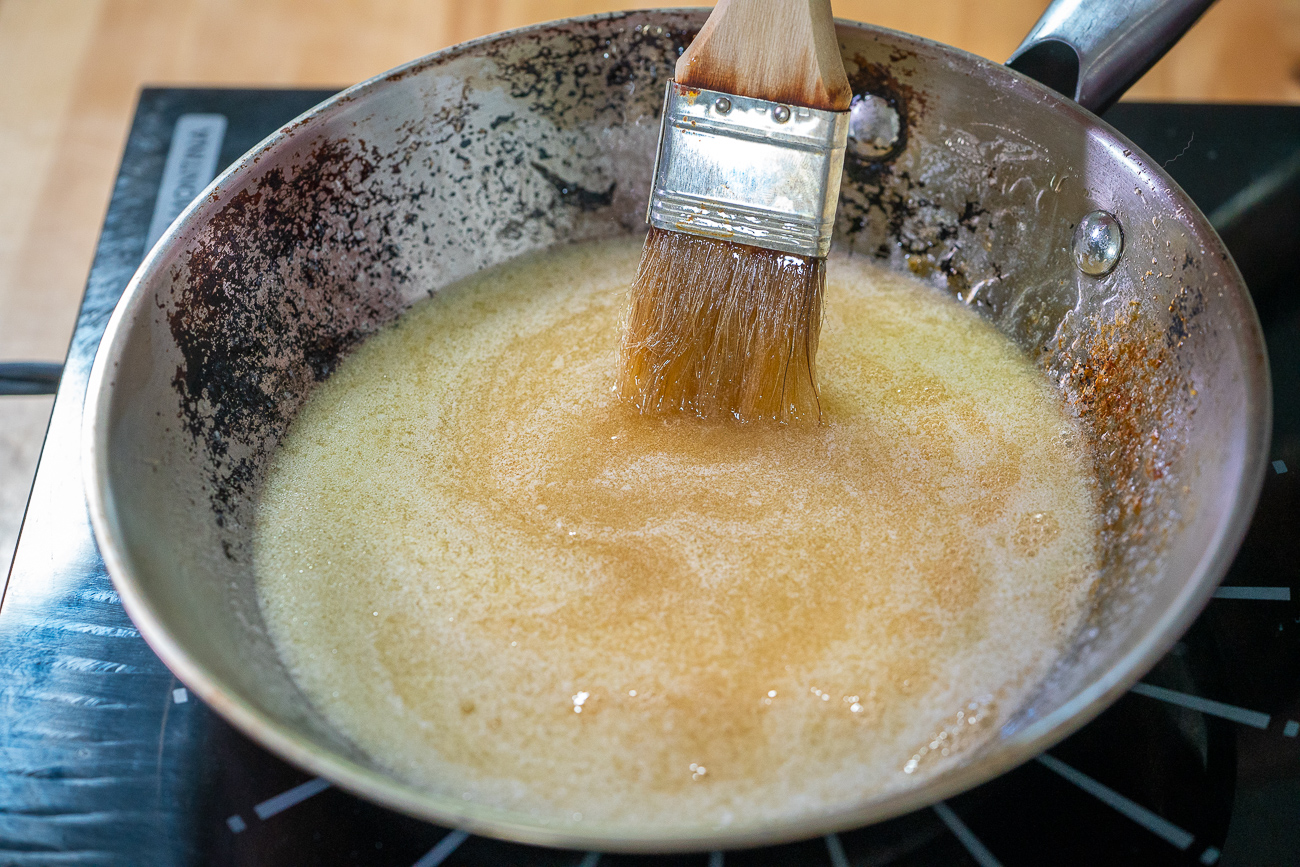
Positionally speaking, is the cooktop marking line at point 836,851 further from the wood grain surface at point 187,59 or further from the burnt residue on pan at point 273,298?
the wood grain surface at point 187,59

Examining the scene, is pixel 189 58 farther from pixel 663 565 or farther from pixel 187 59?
pixel 663 565

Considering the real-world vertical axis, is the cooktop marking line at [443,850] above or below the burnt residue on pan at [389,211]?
below

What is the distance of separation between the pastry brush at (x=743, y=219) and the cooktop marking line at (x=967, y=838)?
14.2 inches

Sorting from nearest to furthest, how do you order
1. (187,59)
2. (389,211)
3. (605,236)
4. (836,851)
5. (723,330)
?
(836,851)
(723,330)
(389,211)
(605,236)
(187,59)

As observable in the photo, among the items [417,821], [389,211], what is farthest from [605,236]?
[417,821]

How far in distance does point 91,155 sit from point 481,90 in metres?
0.82

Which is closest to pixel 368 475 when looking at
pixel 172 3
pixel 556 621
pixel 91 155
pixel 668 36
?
pixel 556 621

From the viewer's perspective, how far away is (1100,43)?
0.85 m

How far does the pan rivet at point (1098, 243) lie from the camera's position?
87cm

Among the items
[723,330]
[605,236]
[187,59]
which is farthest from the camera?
[187,59]

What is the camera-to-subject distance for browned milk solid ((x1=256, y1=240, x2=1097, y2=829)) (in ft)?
2.29

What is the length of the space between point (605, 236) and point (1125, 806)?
0.71 m

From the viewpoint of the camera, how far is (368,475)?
0.89 metres

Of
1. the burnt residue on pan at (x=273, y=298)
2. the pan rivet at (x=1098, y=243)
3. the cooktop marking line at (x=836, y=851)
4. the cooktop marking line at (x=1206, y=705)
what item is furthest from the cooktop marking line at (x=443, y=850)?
the pan rivet at (x=1098, y=243)
